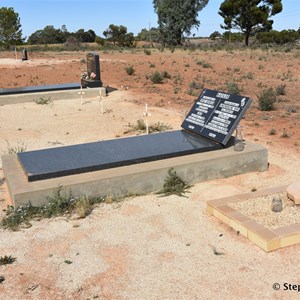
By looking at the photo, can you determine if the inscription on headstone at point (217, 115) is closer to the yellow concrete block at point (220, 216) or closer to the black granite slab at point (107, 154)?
the black granite slab at point (107, 154)

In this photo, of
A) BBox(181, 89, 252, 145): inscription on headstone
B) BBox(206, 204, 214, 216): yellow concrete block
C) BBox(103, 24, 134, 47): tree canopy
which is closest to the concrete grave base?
BBox(181, 89, 252, 145): inscription on headstone

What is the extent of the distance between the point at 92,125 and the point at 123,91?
573 centimetres

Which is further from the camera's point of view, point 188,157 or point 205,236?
point 188,157

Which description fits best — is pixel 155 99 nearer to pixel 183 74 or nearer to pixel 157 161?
pixel 183 74

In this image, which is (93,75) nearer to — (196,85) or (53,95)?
(53,95)

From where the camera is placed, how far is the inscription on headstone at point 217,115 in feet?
24.8

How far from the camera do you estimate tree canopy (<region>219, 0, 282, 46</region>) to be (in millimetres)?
51844

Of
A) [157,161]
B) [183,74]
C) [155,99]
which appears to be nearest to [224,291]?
[157,161]

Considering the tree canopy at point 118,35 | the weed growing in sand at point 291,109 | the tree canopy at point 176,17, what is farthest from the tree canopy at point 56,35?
the weed growing in sand at point 291,109

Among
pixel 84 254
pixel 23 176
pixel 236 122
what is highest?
pixel 236 122

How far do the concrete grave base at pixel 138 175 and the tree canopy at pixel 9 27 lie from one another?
53.5m

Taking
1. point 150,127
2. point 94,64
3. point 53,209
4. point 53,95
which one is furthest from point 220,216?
point 94,64

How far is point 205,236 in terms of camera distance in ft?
17.9

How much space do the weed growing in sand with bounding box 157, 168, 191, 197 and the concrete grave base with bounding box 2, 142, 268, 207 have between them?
0.07 meters
